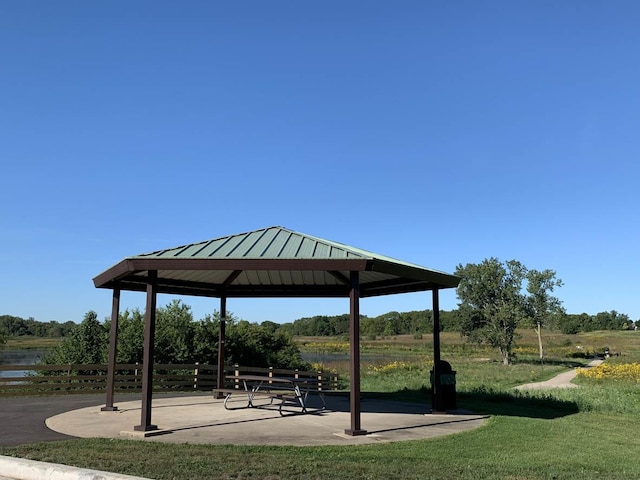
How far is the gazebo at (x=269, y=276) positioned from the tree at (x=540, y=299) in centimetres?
4653

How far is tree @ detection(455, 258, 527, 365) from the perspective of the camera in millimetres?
53575

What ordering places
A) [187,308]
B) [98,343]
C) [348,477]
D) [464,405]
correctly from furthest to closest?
[187,308] < [98,343] < [464,405] < [348,477]

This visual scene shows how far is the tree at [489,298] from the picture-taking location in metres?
53.6

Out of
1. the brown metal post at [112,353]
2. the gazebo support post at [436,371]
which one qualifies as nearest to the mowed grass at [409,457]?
the gazebo support post at [436,371]

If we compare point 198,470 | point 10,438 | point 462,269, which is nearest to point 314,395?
point 10,438

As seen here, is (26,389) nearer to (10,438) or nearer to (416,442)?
(10,438)

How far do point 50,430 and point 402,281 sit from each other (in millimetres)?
7544

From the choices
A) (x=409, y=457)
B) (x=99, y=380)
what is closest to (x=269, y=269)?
(x=409, y=457)

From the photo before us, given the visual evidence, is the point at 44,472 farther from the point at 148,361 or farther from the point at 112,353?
the point at 112,353

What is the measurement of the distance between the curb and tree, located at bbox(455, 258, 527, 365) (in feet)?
169

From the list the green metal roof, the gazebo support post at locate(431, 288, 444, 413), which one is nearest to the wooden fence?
the green metal roof

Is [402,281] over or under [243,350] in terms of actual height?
over

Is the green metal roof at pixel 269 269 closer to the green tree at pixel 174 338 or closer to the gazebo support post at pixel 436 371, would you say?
the gazebo support post at pixel 436 371

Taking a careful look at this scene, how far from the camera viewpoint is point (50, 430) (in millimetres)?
9141
